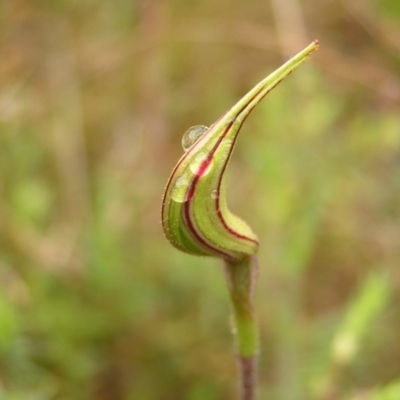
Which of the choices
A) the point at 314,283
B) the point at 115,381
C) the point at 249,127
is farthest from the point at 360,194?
the point at 115,381

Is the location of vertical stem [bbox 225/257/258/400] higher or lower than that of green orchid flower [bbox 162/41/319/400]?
lower

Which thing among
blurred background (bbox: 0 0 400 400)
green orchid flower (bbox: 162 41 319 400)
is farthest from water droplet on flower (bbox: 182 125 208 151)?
blurred background (bbox: 0 0 400 400)

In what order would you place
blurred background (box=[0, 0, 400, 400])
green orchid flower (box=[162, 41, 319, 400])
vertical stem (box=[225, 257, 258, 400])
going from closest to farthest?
green orchid flower (box=[162, 41, 319, 400])
vertical stem (box=[225, 257, 258, 400])
blurred background (box=[0, 0, 400, 400])

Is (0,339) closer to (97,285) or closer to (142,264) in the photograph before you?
(97,285)

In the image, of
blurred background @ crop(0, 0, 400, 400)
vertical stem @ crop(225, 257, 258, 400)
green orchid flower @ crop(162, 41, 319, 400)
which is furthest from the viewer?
blurred background @ crop(0, 0, 400, 400)

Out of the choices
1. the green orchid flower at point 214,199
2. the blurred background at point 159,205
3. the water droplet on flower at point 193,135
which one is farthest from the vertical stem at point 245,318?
the blurred background at point 159,205

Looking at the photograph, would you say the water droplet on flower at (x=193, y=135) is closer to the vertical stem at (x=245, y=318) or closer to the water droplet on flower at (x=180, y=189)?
the water droplet on flower at (x=180, y=189)

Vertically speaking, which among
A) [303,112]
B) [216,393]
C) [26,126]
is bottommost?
[216,393]

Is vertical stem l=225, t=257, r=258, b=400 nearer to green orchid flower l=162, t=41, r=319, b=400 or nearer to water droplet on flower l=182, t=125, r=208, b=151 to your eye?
green orchid flower l=162, t=41, r=319, b=400

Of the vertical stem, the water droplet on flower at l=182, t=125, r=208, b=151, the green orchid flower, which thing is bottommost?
the vertical stem
